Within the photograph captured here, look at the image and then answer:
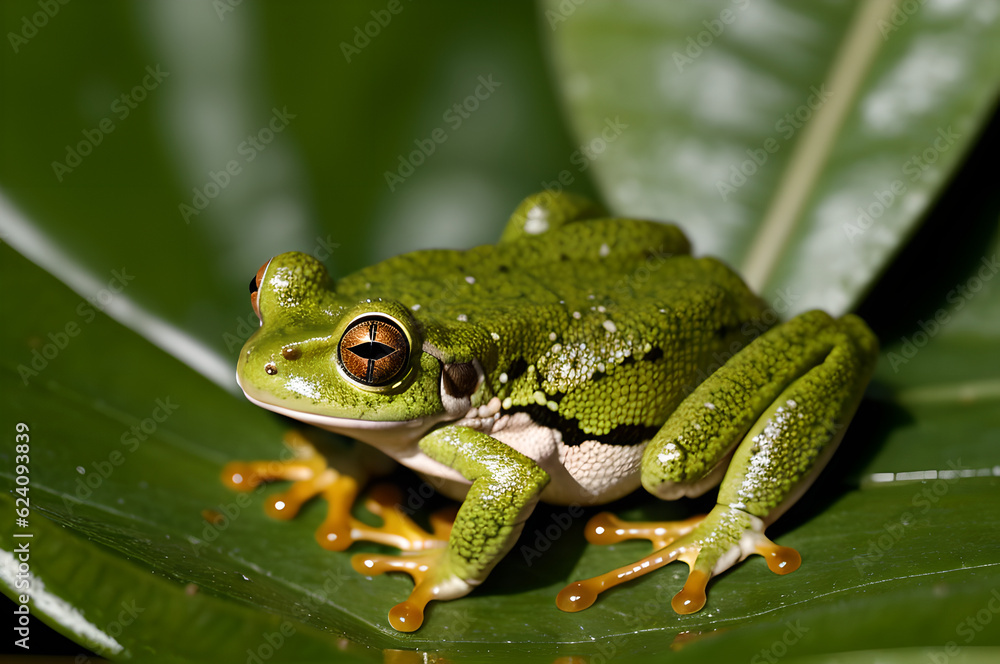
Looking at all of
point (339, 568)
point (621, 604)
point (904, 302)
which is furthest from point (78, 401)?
point (904, 302)

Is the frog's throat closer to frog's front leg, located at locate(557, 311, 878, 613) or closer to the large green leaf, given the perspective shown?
frog's front leg, located at locate(557, 311, 878, 613)

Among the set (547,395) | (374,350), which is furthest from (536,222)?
(374,350)

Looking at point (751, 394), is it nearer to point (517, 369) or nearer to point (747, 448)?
point (747, 448)

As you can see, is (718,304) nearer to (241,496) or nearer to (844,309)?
(844,309)

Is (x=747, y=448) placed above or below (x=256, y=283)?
below

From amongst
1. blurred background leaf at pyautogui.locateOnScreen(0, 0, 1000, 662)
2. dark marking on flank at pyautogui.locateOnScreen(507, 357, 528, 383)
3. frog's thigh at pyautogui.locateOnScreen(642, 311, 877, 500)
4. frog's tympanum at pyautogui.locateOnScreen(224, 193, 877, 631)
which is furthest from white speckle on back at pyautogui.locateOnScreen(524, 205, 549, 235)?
frog's thigh at pyautogui.locateOnScreen(642, 311, 877, 500)

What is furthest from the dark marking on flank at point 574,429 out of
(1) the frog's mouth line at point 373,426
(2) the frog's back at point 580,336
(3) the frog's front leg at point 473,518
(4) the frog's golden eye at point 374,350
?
(4) the frog's golden eye at point 374,350
